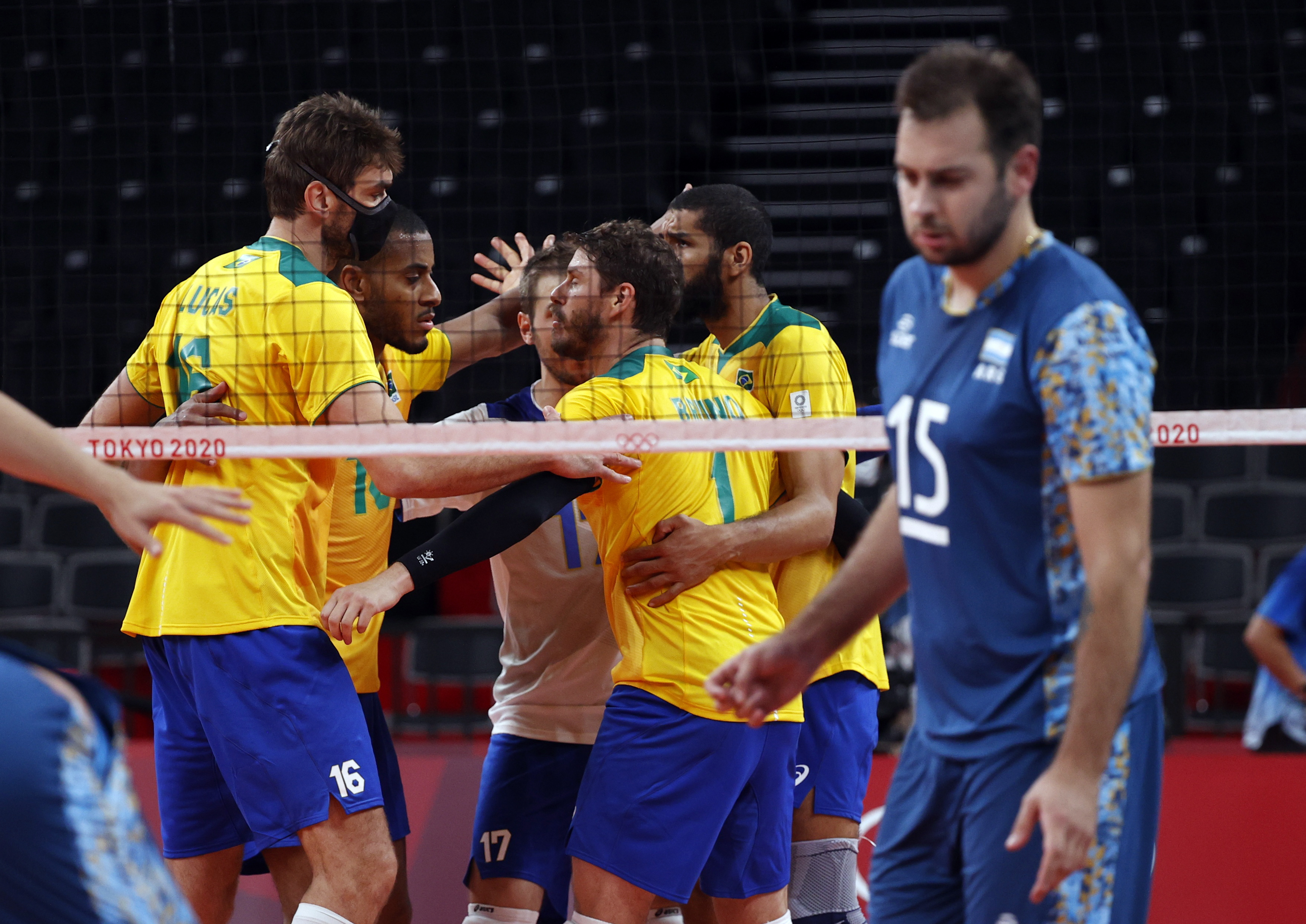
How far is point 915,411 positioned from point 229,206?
869cm

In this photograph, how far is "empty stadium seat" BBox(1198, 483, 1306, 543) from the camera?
9.50 metres

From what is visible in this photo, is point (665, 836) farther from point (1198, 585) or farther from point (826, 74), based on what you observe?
point (1198, 585)

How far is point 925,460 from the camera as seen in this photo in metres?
2.68

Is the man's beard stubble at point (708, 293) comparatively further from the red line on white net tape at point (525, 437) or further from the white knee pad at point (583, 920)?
the white knee pad at point (583, 920)

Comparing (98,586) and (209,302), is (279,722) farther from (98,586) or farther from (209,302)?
(98,586)

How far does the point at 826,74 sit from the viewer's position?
784 cm

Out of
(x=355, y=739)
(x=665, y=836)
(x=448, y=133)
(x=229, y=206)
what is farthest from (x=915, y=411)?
(x=229, y=206)

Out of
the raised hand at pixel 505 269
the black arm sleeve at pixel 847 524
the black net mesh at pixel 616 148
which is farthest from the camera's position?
the black net mesh at pixel 616 148

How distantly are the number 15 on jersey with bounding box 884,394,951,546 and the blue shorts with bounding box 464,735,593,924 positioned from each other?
6.71 feet

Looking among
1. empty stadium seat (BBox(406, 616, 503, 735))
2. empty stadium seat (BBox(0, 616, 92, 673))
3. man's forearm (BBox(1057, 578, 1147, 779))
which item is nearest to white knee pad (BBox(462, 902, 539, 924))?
man's forearm (BBox(1057, 578, 1147, 779))

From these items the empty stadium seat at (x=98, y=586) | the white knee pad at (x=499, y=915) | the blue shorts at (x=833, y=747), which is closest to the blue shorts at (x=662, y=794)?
the blue shorts at (x=833, y=747)

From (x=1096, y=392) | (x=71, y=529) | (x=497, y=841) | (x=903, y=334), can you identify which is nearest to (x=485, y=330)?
(x=497, y=841)

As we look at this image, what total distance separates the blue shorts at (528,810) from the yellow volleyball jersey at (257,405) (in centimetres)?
86

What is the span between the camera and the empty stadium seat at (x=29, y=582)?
970 centimetres
